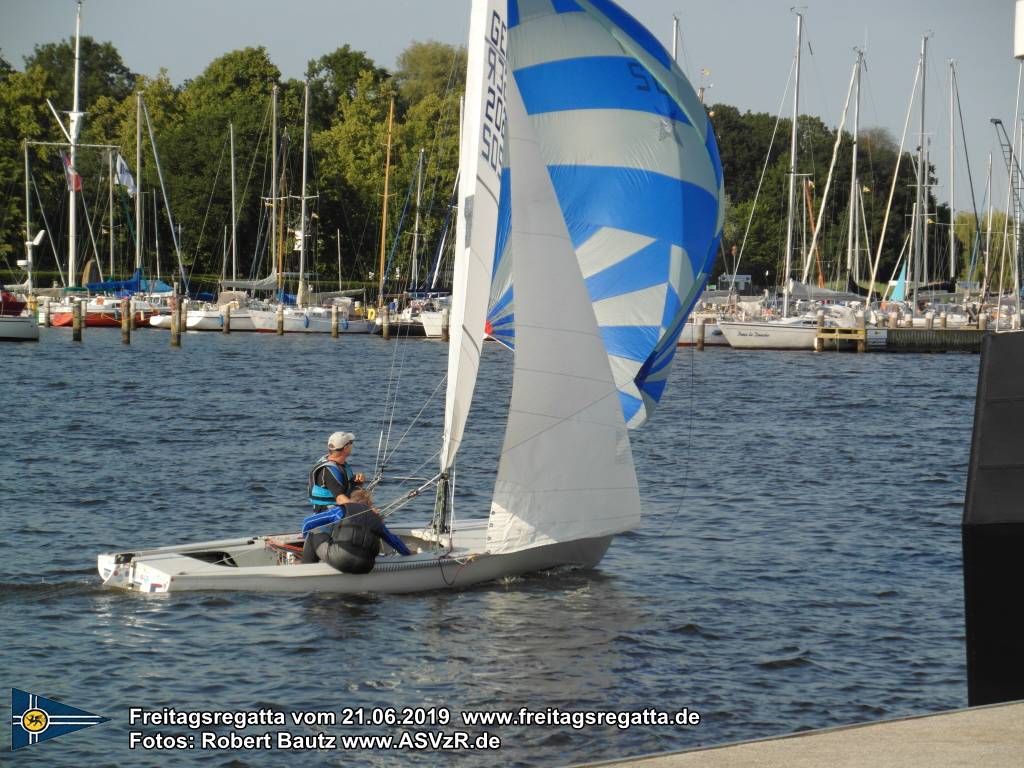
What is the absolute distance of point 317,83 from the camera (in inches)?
3551

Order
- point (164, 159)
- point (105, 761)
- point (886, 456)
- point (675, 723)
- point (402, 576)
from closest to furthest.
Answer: point (105, 761) → point (675, 723) → point (402, 576) → point (886, 456) → point (164, 159)

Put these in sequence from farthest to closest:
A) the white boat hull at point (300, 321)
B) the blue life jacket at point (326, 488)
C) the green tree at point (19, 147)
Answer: the green tree at point (19, 147) → the white boat hull at point (300, 321) → the blue life jacket at point (326, 488)

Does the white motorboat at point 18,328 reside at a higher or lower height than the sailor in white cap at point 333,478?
lower

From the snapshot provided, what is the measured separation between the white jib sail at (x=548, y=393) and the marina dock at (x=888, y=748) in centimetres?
674

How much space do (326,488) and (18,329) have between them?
135ft

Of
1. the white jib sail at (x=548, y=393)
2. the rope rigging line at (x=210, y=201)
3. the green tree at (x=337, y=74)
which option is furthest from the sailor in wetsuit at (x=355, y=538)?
the green tree at (x=337, y=74)

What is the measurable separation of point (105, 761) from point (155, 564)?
13.2 ft

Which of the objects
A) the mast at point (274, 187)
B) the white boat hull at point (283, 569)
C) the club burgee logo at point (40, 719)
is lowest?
the club burgee logo at point (40, 719)

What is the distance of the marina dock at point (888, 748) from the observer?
6.27 metres

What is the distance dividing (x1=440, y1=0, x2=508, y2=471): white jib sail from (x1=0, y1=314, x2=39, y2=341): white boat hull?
135 ft

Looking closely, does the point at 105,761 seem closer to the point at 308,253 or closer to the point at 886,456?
the point at 886,456

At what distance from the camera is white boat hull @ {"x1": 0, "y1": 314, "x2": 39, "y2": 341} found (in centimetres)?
5094

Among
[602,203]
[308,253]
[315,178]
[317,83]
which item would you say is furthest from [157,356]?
[317,83]

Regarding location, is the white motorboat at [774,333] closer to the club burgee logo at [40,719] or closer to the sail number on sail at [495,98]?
the sail number on sail at [495,98]
